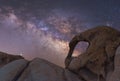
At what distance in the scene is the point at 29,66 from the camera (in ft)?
69.8

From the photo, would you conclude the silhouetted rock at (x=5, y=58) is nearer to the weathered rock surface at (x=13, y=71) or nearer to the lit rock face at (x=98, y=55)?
the weathered rock surface at (x=13, y=71)

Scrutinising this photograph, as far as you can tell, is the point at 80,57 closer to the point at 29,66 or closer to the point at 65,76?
the point at 65,76

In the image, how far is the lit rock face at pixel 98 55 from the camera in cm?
1997

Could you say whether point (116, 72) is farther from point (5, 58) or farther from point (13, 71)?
point (5, 58)

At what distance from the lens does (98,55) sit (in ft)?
67.1

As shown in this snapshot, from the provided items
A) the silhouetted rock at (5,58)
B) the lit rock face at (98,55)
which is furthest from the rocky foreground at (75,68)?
the silhouetted rock at (5,58)

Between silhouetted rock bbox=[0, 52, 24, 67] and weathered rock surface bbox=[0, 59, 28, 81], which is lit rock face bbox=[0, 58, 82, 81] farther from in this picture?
silhouetted rock bbox=[0, 52, 24, 67]

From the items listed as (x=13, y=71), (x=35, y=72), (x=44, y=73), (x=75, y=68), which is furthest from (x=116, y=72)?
(x=13, y=71)

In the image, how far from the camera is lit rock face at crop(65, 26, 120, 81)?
65.5ft

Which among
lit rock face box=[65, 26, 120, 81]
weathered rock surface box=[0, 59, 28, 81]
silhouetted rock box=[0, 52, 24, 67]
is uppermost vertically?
lit rock face box=[65, 26, 120, 81]

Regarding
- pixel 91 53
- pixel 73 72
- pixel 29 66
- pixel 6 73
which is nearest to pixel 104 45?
pixel 91 53

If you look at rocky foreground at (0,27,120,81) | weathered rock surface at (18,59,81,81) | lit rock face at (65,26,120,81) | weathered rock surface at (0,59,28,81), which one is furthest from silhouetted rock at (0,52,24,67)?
lit rock face at (65,26,120,81)

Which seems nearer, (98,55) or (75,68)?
(98,55)

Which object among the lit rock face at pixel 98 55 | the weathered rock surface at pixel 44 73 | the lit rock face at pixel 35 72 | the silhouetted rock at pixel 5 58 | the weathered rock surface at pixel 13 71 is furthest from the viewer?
the silhouetted rock at pixel 5 58
